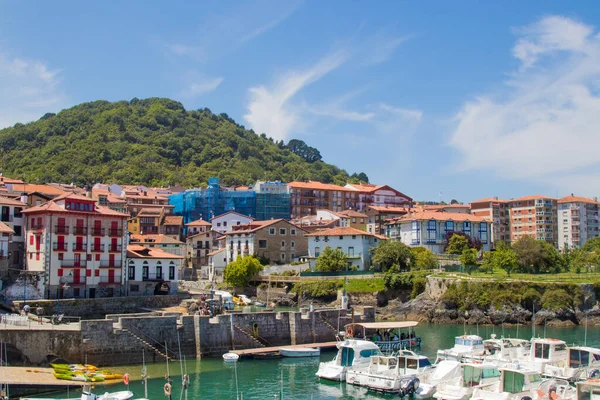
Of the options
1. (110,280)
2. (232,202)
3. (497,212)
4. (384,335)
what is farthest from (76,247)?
(497,212)

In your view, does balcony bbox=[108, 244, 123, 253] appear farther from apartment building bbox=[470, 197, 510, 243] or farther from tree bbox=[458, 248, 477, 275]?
apartment building bbox=[470, 197, 510, 243]

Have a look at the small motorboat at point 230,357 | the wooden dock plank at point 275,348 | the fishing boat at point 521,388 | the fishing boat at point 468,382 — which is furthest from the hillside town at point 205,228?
the fishing boat at point 521,388

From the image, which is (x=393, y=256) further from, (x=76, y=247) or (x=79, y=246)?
(x=76, y=247)

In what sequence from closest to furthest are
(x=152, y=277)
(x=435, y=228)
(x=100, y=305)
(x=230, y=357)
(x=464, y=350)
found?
(x=230, y=357) → (x=464, y=350) → (x=100, y=305) → (x=152, y=277) → (x=435, y=228)

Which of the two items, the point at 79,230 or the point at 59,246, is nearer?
the point at 59,246

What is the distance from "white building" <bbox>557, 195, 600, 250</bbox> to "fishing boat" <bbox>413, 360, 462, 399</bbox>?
108171 millimetres

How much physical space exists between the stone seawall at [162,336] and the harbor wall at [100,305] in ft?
37.2

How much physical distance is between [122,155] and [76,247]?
386ft

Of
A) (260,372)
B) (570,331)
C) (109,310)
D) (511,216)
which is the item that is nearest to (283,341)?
(260,372)

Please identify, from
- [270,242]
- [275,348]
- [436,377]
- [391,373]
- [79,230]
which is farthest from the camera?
[270,242]

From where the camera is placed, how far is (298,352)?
1679 inches

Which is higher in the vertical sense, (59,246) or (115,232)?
(115,232)

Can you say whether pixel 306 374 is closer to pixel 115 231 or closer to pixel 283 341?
pixel 283 341

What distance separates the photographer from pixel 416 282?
2813 inches
